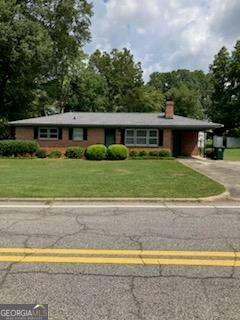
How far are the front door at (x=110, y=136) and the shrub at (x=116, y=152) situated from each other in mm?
2803

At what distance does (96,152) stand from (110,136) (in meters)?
→ 3.86

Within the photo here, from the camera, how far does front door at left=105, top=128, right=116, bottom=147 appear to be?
34.8 metres

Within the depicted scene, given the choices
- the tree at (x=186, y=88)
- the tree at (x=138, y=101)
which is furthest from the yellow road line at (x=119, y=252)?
the tree at (x=186, y=88)

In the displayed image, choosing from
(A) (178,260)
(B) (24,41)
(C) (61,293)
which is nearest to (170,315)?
(C) (61,293)

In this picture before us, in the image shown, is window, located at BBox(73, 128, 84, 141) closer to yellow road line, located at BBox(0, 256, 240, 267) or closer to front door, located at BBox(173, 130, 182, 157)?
front door, located at BBox(173, 130, 182, 157)

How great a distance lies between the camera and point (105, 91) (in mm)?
66125

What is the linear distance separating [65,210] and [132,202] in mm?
2223

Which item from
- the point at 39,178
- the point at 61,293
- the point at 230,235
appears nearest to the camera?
the point at 61,293

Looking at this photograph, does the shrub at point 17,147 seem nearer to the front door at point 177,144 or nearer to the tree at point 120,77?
the front door at point 177,144

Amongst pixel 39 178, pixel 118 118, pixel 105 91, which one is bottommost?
pixel 39 178

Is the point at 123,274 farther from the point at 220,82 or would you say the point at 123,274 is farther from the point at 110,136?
the point at 220,82

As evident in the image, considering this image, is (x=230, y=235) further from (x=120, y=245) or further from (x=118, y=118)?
(x=118, y=118)

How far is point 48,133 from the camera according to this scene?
115 feet

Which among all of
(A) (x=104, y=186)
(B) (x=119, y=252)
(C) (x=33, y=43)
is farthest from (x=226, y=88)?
(B) (x=119, y=252)
